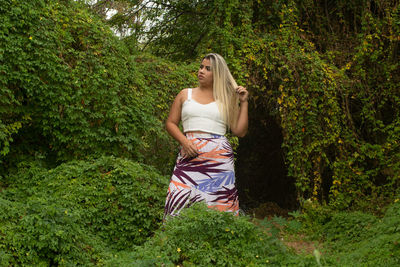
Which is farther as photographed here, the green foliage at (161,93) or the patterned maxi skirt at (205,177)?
the green foliage at (161,93)

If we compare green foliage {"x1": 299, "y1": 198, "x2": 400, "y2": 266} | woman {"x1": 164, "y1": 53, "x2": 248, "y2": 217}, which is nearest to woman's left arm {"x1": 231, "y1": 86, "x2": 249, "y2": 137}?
woman {"x1": 164, "y1": 53, "x2": 248, "y2": 217}

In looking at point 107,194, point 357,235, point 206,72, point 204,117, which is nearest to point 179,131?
point 204,117

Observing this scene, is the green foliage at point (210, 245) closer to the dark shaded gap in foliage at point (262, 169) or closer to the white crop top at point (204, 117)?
the white crop top at point (204, 117)

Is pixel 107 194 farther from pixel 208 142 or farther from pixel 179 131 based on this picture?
pixel 208 142

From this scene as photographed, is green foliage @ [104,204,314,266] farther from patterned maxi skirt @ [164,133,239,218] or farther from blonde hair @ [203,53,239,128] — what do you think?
blonde hair @ [203,53,239,128]

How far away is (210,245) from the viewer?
3207mm

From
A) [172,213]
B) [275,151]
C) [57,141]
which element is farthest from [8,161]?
[275,151]

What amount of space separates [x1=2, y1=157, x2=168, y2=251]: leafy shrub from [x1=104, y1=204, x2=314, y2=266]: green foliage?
1.17 m

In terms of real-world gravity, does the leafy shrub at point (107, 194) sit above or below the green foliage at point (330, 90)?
below

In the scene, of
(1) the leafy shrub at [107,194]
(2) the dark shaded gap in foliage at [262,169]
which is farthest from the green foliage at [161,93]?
(2) the dark shaded gap in foliage at [262,169]

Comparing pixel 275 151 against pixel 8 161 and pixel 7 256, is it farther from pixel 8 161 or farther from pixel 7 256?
pixel 7 256

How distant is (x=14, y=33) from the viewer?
4.76m

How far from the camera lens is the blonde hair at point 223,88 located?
3584mm

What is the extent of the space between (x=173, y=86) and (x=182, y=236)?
3.62 metres
